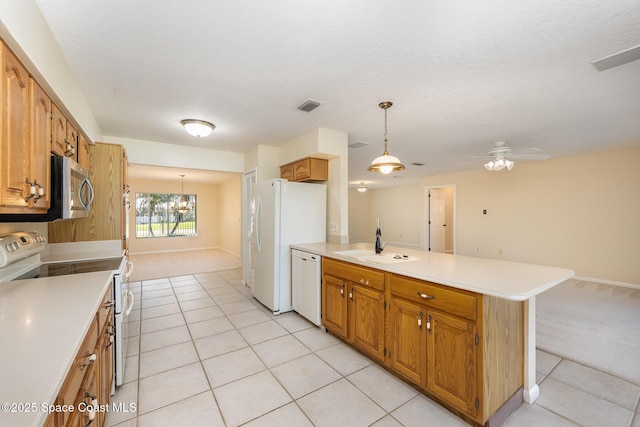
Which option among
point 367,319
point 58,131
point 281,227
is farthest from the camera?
point 281,227

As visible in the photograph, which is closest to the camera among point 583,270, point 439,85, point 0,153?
A: point 0,153

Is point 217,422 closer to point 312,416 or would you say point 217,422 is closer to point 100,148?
point 312,416

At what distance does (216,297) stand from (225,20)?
3692 millimetres

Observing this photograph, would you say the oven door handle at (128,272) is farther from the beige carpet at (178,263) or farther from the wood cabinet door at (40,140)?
the beige carpet at (178,263)

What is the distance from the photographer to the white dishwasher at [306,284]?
3.02 metres

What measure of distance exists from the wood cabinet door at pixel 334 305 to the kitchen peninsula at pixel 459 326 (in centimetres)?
24

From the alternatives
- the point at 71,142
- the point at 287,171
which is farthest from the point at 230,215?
the point at 71,142

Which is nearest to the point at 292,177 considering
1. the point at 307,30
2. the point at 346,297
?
the point at 346,297

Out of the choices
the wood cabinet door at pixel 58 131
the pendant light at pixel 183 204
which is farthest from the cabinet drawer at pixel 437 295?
the pendant light at pixel 183 204

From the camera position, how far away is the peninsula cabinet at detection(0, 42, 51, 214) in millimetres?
1170

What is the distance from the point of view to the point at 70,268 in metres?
2.03

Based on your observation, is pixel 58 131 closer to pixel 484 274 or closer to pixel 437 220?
pixel 484 274

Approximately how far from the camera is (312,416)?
1.75 m

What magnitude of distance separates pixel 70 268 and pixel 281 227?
6.57 feet
